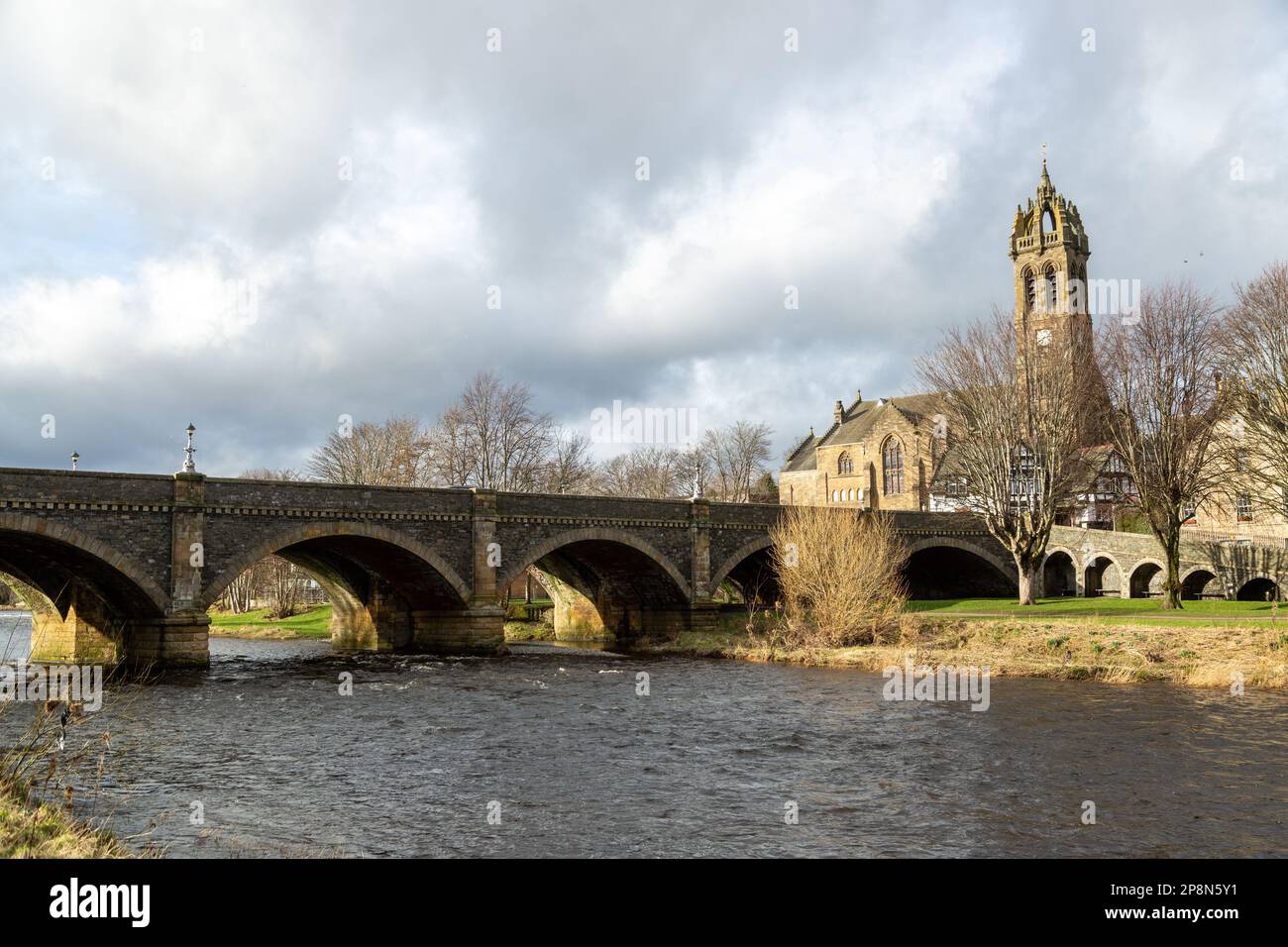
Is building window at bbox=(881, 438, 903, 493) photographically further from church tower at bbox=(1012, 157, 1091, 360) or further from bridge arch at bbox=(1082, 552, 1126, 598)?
bridge arch at bbox=(1082, 552, 1126, 598)

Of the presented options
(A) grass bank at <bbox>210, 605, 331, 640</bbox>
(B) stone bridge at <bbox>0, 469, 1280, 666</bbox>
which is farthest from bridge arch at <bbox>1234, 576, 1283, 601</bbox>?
(A) grass bank at <bbox>210, 605, 331, 640</bbox>

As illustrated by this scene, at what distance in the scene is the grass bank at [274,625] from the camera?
59909mm

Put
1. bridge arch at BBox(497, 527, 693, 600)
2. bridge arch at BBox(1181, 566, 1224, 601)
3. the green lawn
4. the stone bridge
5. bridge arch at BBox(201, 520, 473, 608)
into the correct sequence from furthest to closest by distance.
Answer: bridge arch at BBox(1181, 566, 1224, 601) → bridge arch at BBox(497, 527, 693, 600) → the green lawn → bridge arch at BBox(201, 520, 473, 608) → the stone bridge

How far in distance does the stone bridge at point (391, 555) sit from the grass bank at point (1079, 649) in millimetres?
6935

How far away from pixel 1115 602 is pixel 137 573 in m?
41.2

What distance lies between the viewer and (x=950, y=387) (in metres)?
50.4

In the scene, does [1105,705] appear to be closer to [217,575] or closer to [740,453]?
[217,575]

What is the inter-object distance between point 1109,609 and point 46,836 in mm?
42115

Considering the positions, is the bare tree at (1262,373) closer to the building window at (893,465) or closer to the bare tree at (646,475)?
the building window at (893,465)

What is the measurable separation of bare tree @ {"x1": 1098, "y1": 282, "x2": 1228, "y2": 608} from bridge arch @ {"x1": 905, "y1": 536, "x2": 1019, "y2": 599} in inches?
594

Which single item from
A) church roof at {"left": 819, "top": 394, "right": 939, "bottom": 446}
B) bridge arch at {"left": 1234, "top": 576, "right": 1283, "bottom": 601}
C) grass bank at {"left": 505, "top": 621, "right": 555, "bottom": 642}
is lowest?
grass bank at {"left": 505, "top": 621, "right": 555, "bottom": 642}

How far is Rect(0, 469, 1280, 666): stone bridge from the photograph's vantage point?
109 ft
